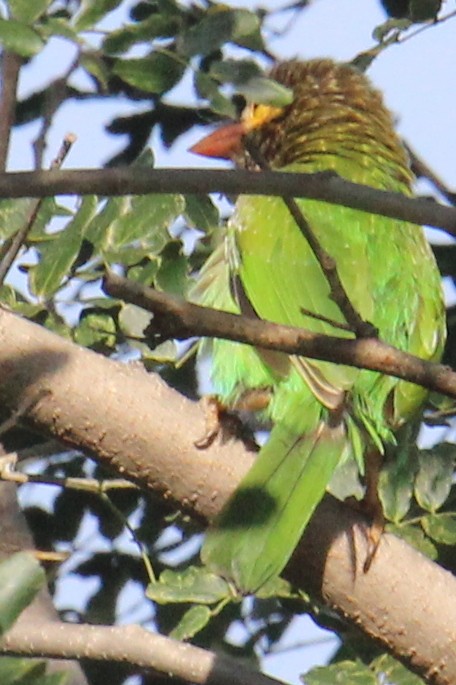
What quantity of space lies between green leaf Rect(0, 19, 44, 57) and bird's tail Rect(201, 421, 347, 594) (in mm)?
793

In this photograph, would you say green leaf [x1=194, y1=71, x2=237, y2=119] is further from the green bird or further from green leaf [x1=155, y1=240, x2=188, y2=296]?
green leaf [x1=155, y1=240, x2=188, y2=296]

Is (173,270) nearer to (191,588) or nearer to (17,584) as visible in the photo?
(191,588)

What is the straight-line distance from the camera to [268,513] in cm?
221

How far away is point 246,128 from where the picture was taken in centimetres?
319

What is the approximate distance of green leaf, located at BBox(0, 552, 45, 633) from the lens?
1.33 m

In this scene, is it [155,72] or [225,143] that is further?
[225,143]

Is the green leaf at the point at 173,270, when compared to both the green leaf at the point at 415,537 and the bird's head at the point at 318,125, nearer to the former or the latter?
the green leaf at the point at 415,537

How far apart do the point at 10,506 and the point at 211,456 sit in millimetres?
474

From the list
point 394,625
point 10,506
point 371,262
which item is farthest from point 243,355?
point 394,625

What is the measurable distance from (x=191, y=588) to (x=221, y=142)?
1.22 meters

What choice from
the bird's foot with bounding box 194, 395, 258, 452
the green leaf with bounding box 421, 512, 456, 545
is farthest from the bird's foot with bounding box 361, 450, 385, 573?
the bird's foot with bounding box 194, 395, 258, 452

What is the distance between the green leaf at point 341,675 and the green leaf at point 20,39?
1.15 m

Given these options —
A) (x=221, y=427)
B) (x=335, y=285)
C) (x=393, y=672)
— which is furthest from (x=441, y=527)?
(x=335, y=285)

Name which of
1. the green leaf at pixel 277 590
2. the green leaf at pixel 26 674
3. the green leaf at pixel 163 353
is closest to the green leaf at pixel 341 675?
the green leaf at pixel 277 590
